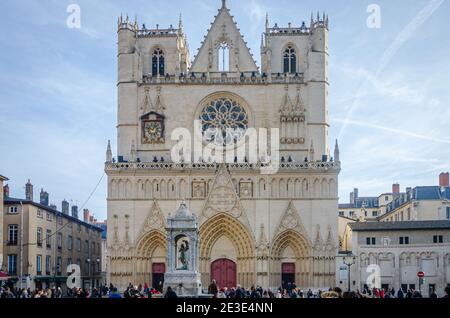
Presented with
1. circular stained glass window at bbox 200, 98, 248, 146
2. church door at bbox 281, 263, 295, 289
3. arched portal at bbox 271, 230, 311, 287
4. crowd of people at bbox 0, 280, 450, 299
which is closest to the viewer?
crowd of people at bbox 0, 280, 450, 299

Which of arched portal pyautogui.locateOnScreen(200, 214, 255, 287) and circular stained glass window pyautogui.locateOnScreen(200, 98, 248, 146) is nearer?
arched portal pyautogui.locateOnScreen(200, 214, 255, 287)

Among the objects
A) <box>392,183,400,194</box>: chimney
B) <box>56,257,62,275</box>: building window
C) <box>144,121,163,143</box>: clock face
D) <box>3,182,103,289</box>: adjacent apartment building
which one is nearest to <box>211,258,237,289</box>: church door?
<box>144,121,163,143</box>: clock face

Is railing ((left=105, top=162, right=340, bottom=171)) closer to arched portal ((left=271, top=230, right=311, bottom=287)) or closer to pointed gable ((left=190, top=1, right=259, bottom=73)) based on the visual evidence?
arched portal ((left=271, top=230, right=311, bottom=287))

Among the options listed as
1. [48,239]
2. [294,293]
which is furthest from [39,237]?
[294,293]

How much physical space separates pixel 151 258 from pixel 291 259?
11.2 meters

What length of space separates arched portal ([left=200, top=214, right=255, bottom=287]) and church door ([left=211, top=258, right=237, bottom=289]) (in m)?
0.62

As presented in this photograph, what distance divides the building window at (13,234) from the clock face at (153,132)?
1287 cm

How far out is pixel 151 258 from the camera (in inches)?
2416

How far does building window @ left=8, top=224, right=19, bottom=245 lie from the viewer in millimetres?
62688

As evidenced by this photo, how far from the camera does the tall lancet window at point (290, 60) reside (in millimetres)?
64812

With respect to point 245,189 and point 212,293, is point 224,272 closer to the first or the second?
point 245,189

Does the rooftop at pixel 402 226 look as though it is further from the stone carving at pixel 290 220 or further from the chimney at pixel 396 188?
the chimney at pixel 396 188

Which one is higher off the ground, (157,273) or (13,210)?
(13,210)

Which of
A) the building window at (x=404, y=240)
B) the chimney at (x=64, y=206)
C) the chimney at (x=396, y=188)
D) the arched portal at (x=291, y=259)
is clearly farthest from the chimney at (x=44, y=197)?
the chimney at (x=396, y=188)
